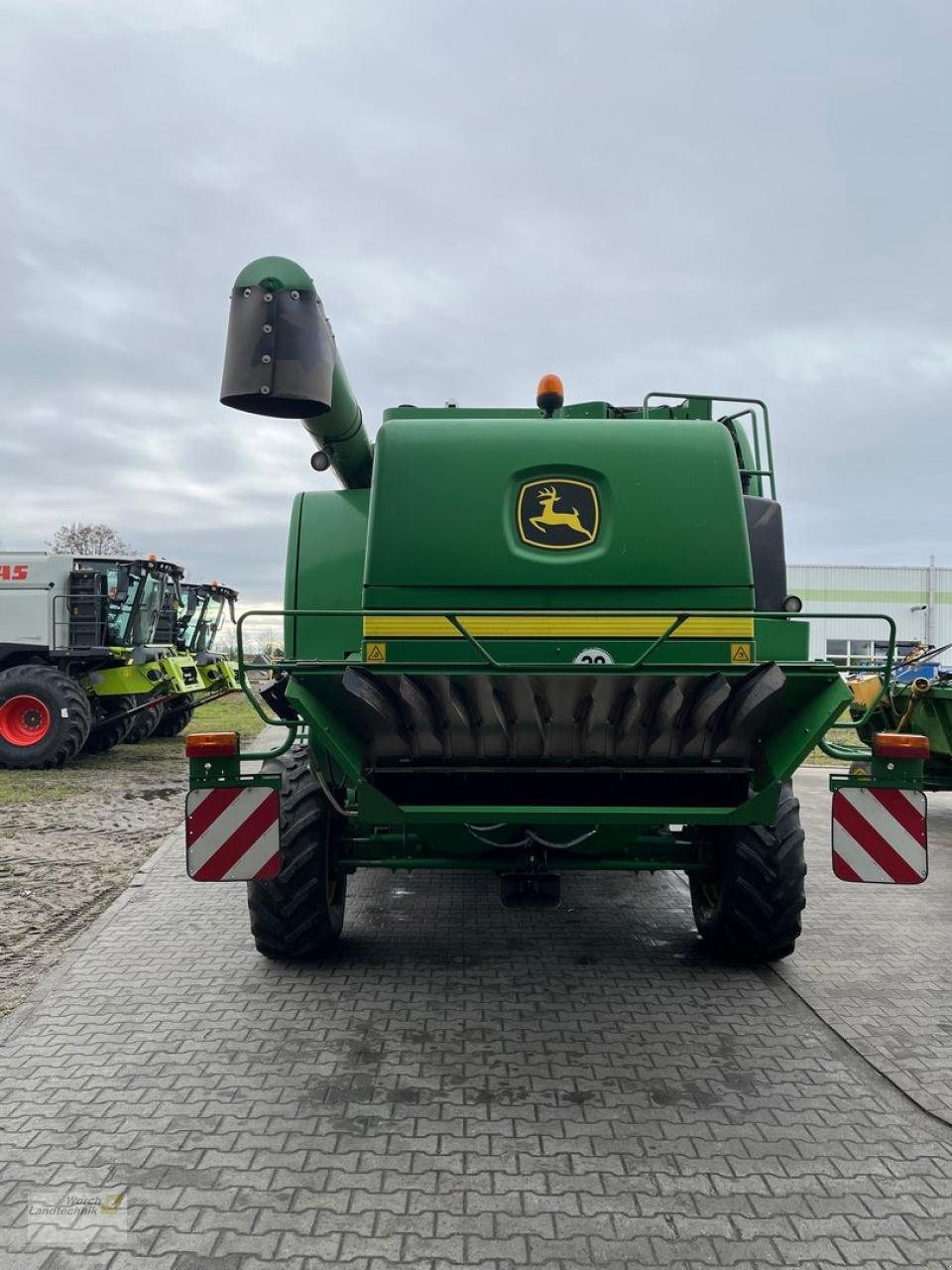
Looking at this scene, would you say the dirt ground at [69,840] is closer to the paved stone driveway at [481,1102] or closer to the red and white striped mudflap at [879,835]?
the paved stone driveway at [481,1102]

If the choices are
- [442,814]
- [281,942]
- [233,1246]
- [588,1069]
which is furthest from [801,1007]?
[233,1246]

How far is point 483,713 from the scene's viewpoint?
360cm

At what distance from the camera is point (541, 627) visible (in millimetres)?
3875

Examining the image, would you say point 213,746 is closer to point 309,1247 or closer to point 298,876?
point 298,876

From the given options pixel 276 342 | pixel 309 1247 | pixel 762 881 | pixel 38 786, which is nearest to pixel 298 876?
pixel 309 1247

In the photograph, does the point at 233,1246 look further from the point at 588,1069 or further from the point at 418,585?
the point at 418,585

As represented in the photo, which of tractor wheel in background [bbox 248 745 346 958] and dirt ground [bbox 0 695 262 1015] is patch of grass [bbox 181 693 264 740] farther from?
tractor wheel in background [bbox 248 745 346 958]

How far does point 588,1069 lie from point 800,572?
35195 mm

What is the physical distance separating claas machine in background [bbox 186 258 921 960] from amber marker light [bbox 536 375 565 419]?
919mm

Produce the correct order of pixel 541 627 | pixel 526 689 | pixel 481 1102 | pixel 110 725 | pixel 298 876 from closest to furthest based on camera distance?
pixel 481 1102
pixel 526 689
pixel 541 627
pixel 298 876
pixel 110 725

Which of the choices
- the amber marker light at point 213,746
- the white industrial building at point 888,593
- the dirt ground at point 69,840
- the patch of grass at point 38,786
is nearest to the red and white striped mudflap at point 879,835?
the amber marker light at point 213,746

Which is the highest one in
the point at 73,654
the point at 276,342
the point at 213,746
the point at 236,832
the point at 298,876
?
the point at 276,342

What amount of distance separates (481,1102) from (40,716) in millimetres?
9789

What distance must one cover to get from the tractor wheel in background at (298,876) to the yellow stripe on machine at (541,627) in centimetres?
87
